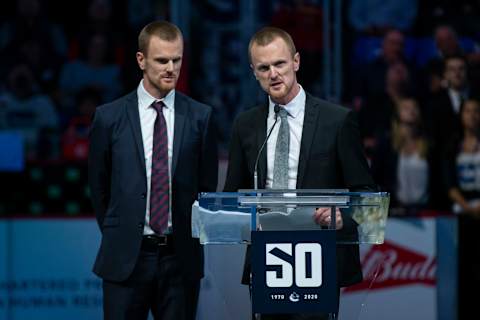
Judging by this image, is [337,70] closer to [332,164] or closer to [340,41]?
[340,41]

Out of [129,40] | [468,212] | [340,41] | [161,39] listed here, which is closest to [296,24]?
[340,41]

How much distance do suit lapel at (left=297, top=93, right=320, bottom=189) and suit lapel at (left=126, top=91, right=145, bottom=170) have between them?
77 cm

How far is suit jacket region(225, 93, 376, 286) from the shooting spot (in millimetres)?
4211

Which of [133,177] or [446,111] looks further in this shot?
[446,111]

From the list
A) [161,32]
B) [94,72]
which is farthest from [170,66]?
[94,72]

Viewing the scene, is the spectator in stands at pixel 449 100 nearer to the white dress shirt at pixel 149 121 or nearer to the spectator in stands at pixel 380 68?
the spectator in stands at pixel 380 68

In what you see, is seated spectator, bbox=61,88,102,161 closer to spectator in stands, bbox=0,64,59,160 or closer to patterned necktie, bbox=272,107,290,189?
spectator in stands, bbox=0,64,59,160

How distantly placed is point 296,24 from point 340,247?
5405 mm

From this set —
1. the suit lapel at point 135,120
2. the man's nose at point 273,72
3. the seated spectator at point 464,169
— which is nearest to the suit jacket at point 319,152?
the man's nose at point 273,72

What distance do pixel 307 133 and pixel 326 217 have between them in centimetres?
51

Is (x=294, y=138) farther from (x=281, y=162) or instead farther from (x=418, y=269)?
(x=418, y=269)

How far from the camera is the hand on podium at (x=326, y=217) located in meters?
3.82

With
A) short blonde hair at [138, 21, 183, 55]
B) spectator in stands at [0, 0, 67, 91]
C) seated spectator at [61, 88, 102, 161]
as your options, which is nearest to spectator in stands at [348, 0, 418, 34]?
seated spectator at [61, 88, 102, 161]

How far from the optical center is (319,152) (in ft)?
13.9
